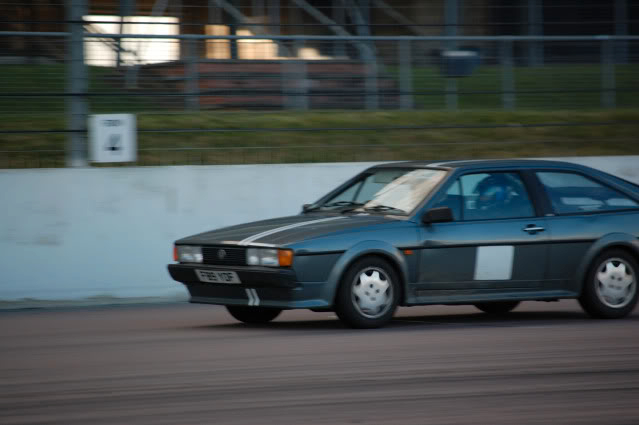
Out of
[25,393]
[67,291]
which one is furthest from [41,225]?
[25,393]

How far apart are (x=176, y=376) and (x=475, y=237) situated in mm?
3329

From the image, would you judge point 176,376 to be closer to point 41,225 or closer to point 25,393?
point 25,393

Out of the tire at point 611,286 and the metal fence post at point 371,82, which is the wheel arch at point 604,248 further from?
the metal fence post at point 371,82

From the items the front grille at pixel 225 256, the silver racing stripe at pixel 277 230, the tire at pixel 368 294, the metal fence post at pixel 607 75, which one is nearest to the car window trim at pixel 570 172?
the tire at pixel 368 294

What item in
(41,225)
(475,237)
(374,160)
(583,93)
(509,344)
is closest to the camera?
(509,344)

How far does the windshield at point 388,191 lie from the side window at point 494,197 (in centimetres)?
28

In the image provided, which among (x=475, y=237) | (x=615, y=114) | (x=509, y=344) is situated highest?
(x=615, y=114)

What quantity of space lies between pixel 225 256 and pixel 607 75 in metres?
8.00

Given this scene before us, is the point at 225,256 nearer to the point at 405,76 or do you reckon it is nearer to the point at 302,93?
the point at 302,93

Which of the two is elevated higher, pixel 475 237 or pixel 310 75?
pixel 310 75

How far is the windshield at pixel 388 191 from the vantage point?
9156mm

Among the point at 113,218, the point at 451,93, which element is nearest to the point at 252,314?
the point at 113,218

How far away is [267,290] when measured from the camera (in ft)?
28.0

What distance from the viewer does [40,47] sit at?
492 inches
